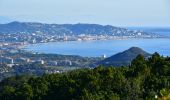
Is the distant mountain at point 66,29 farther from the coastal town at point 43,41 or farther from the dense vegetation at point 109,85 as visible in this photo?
the dense vegetation at point 109,85

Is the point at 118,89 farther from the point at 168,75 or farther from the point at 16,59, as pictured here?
the point at 16,59

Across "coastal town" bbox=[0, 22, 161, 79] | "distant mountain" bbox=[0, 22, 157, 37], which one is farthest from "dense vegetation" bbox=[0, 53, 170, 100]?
"distant mountain" bbox=[0, 22, 157, 37]

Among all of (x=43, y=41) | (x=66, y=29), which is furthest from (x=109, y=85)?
(x=66, y=29)

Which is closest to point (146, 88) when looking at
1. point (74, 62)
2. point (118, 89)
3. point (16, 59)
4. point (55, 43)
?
point (118, 89)

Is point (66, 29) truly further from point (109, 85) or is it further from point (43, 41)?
point (109, 85)

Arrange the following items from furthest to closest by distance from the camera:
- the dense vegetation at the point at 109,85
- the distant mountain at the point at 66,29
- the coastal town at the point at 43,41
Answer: the distant mountain at the point at 66,29 < the coastal town at the point at 43,41 < the dense vegetation at the point at 109,85

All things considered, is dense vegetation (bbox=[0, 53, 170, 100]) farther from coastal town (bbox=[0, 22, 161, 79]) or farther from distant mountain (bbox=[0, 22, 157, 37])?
distant mountain (bbox=[0, 22, 157, 37])

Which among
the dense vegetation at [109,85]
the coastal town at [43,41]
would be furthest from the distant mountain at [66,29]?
the dense vegetation at [109,85]
